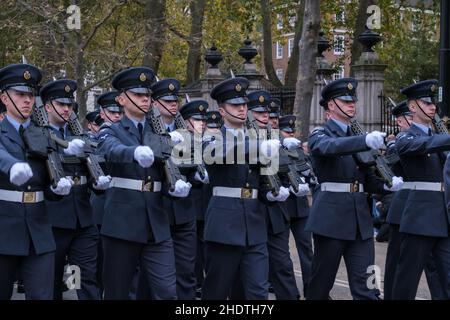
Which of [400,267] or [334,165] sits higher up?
[334,165]

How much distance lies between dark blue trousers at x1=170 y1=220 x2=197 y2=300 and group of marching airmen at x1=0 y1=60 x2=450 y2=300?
1 cm

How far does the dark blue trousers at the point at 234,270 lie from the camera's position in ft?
23.2

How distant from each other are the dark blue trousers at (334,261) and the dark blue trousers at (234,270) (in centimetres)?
57

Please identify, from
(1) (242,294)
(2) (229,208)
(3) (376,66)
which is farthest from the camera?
(3) (376,66)

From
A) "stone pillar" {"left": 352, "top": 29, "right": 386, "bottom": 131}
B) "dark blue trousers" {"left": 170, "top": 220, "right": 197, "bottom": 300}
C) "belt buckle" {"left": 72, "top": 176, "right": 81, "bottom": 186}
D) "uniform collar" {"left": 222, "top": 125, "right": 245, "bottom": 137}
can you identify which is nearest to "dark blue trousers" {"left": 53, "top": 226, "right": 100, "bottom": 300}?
"belt buckle" {"left": 72, "top": 176, "right": 81, "bottom": 186}

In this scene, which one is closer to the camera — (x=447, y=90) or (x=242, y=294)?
(x=242, y=294)

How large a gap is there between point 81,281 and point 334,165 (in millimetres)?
2560

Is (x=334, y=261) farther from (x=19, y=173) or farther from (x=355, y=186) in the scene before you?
(x=19, y=173)

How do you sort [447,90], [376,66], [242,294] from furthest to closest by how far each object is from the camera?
[376,66]
[447,90]
[242,294]

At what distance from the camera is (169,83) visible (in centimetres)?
825

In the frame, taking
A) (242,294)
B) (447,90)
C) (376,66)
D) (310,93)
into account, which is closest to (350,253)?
(242,294)

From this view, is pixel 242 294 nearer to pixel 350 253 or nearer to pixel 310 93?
pixel 350 253

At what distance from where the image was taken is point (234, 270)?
7.16 m

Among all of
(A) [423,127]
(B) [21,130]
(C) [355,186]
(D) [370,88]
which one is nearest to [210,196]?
(C) [355,186]
